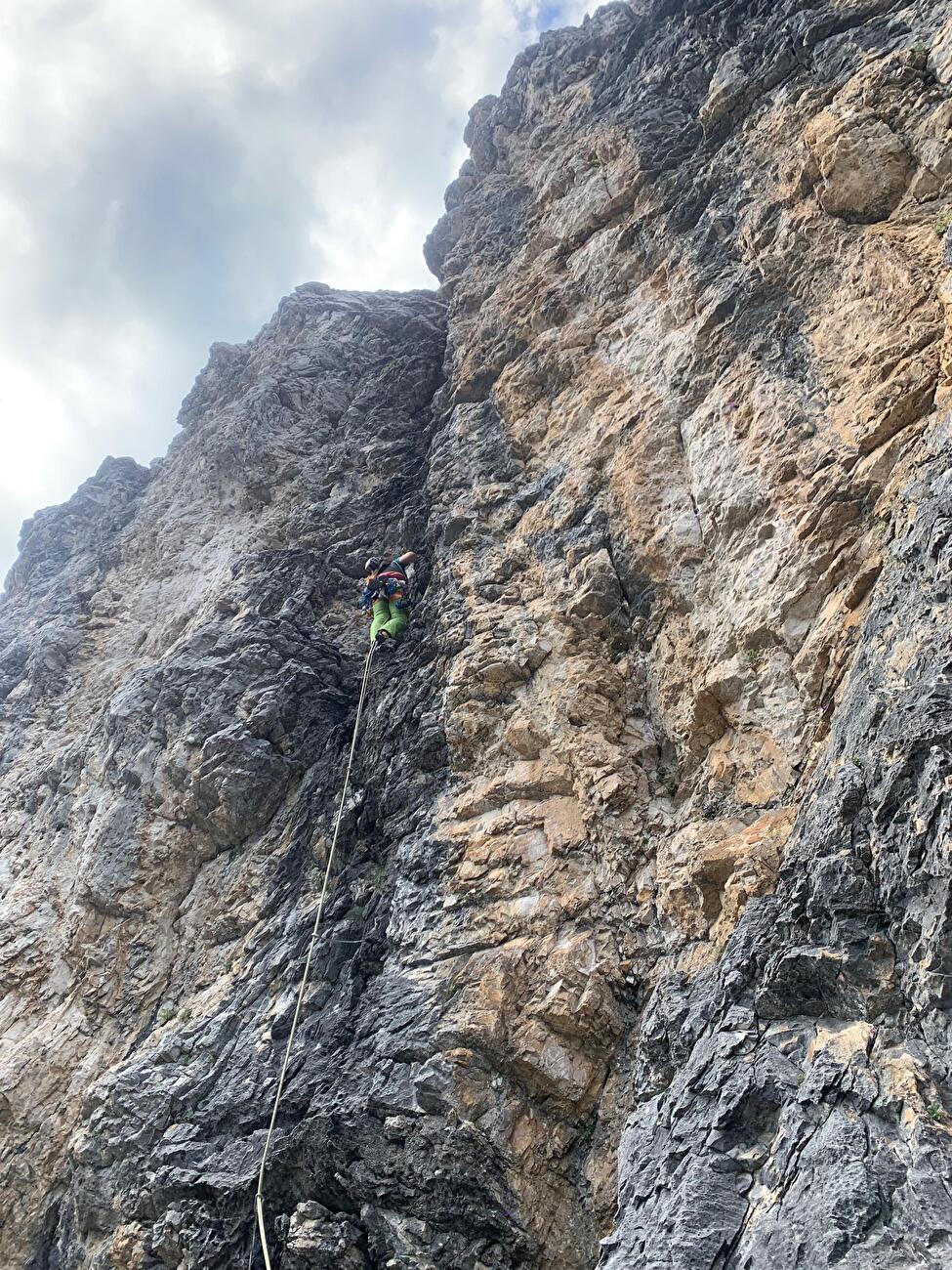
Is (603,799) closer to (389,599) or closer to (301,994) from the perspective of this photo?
(301,994)

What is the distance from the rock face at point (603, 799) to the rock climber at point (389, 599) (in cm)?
69

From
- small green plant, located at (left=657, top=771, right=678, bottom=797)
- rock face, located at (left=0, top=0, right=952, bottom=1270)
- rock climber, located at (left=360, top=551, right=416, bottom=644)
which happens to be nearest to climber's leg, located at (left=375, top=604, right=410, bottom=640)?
rock climber, located at (left=360, top=551, right=416, bottom=644)

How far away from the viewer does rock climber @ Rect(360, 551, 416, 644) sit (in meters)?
11.2

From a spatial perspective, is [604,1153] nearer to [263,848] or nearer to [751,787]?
[751,787]

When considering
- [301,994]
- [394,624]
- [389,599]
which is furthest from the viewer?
[389,599]

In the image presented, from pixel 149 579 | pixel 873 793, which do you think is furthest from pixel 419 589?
pixel 149 579

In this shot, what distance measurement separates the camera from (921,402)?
643cm

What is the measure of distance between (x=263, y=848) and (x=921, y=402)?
8.87 meters

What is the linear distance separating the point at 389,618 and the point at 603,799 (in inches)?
202

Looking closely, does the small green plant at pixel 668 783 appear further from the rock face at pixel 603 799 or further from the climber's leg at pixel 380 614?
the climber's leg at pixel 380 614

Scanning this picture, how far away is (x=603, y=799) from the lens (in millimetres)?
7277

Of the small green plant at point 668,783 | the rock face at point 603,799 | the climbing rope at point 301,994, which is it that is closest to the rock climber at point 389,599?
the climbing rope at point 301,994

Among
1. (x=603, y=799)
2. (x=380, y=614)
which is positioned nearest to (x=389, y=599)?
(x=380, y=614)

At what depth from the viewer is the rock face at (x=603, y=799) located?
457cm
